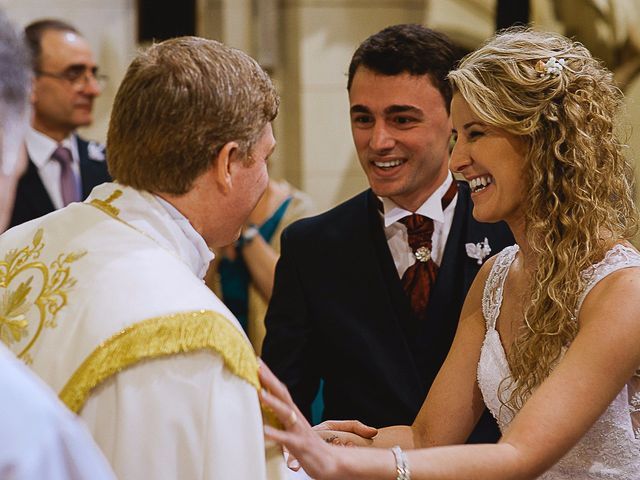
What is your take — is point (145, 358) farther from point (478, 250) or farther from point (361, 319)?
point (478, 250)

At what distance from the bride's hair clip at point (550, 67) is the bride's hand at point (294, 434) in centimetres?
91

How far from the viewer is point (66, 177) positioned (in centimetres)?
490

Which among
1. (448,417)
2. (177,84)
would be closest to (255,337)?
(448,417)

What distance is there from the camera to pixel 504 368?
2533mm

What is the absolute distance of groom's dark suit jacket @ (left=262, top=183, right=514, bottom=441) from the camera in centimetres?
286

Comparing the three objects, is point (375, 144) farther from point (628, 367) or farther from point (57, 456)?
point (57, 456)

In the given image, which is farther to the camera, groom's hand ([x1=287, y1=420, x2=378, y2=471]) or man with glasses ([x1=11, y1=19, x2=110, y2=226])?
man with glasses ([x1=11, y1=19, x2=110, y2=226])

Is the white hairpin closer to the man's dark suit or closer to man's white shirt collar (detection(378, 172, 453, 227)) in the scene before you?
man's white shirt collar (detection(378, 172, 453, 227))

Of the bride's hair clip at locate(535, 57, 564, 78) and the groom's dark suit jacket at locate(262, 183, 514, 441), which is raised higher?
the bride's hair clip at locate(535, 57, 564, 78)

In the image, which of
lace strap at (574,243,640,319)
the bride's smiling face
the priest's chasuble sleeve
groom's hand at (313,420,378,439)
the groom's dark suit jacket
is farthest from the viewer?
the groom's dark suit jacket

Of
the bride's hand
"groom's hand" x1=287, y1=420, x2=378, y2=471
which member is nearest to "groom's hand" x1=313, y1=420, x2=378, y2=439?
"groom's hand" x1=287, y1=420, x2=378, y2=471

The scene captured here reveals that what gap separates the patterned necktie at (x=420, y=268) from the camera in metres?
2.91

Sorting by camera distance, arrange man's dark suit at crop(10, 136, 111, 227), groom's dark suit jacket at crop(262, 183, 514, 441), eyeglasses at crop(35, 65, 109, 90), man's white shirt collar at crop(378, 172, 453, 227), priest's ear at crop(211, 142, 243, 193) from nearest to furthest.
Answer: priest's ear at crop(211, 142, 243, 193), groom's dark suit jacket at crop(262, 183, 514, 441), man's white shirt collar at crop(378, 172, 453, 227), man's dark suit at crop(10, 136, 111, 227), eyeglasses at crop(35, 65, 109, 90)

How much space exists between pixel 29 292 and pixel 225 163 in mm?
405
